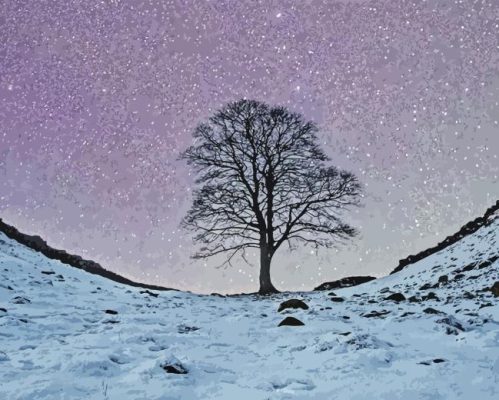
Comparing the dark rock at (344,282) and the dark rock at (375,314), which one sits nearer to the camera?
the dark rock at (375,314)

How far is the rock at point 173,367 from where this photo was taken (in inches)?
219

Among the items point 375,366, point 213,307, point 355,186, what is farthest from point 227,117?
point 375,366

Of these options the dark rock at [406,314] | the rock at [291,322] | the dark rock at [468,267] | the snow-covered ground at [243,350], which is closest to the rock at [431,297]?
the snow-covered ground at [243,350]

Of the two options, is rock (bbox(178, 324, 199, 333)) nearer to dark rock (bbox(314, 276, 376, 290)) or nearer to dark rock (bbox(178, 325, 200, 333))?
dark rock (bbox(178, 325, 200, 333))

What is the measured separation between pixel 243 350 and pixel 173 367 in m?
1.63

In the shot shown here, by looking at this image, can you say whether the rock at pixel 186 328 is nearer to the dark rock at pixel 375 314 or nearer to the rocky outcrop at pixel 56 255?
the dark rock at pixel 375 314

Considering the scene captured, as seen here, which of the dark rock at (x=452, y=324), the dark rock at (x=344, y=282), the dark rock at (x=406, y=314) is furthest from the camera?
the dark rock at (x=344, y=282)

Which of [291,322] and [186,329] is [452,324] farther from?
[186,329]

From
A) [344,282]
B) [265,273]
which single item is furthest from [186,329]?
[344,282]

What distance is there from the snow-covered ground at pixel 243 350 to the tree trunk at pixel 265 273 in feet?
27.5

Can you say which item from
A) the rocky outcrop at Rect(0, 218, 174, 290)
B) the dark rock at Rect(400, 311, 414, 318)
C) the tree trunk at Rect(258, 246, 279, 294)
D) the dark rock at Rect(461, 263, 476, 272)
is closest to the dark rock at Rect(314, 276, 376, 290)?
the tree trunk at Rect(258, 246, 279, 294)

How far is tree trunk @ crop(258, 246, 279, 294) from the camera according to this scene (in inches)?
805

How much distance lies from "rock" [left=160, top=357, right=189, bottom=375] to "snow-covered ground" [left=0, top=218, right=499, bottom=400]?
19mm

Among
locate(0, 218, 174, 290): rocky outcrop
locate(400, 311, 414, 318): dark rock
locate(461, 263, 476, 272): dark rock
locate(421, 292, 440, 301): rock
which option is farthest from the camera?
locate(0, 218, 174, 290): rocky outcrop
